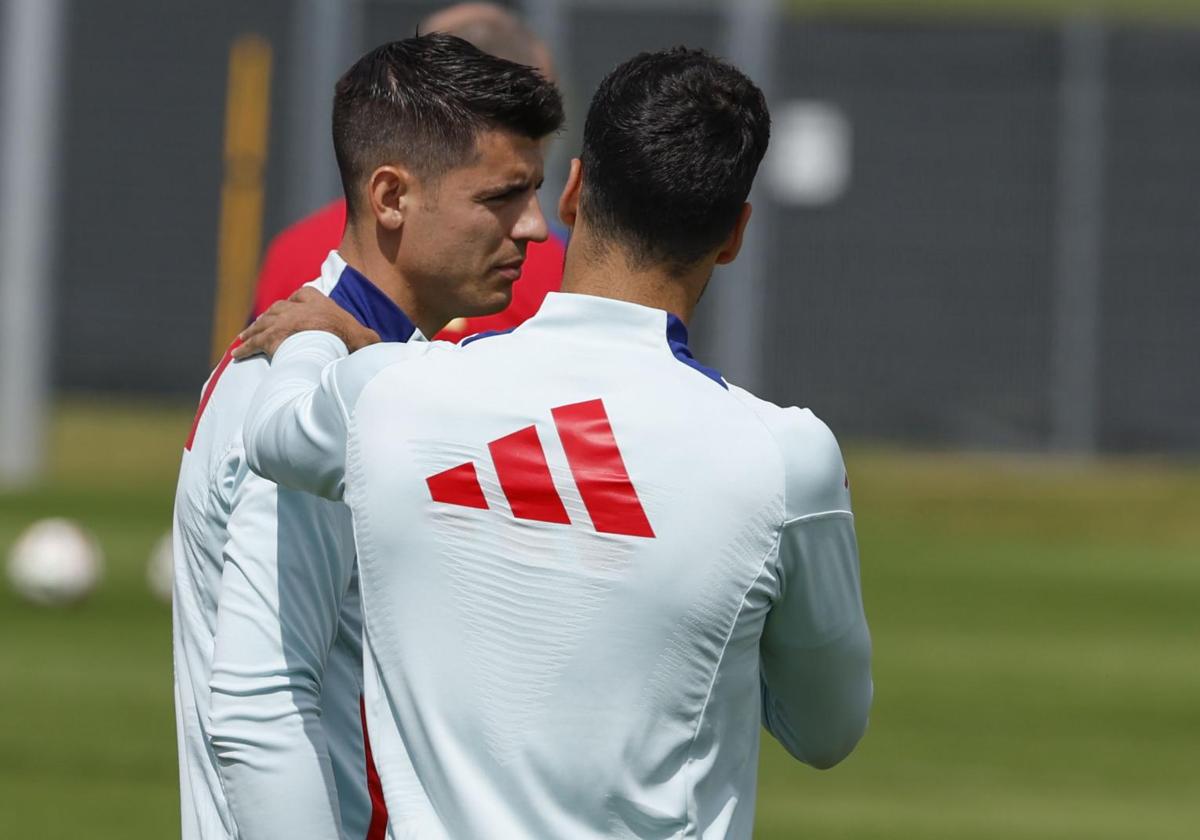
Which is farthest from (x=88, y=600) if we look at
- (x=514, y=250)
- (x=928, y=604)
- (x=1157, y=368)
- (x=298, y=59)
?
(x=1157, y=368)

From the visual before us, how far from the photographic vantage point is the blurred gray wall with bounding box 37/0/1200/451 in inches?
821

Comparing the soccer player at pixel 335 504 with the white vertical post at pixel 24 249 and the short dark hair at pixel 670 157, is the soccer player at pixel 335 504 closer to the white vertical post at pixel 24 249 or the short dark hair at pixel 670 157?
the short dark hair at pixel 670 157

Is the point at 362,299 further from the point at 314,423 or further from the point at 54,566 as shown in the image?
the point at 54,566

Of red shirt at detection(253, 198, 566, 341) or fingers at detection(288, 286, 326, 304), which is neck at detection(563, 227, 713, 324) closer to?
fingers at detection(288, 286, 326, 304)

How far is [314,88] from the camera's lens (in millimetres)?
21062

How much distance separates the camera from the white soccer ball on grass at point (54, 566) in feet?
37.0

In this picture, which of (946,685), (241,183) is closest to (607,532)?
(946,685)

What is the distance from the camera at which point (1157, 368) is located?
68.3ft

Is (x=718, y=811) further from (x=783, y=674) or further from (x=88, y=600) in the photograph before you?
(x=88, y=600)

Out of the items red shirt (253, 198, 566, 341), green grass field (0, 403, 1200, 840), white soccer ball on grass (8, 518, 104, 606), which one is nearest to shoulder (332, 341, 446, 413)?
red shirt (253, 198, 566, 341)

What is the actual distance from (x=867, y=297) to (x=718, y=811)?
18.9 metres

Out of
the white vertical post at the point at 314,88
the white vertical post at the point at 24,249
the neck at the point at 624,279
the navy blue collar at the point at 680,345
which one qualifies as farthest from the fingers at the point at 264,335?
the white vertical post at the point at 314,88

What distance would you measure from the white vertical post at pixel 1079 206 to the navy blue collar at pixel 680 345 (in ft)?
61.1

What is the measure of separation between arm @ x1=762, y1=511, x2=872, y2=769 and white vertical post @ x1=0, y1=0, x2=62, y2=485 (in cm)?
1564
